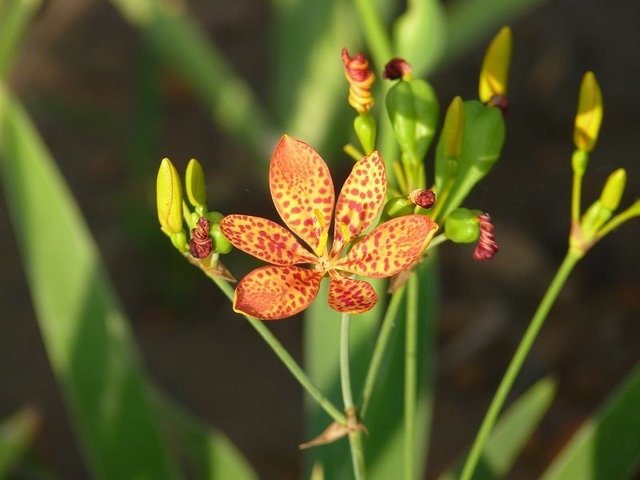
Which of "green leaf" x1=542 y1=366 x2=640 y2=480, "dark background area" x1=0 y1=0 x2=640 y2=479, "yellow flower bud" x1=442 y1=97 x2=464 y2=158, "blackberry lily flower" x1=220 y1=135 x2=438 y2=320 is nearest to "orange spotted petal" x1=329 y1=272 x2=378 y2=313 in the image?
"blackberry lily flower" x1=220 y1=135 x2=438 y2=320

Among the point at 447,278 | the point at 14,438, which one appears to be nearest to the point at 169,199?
the point at 14,438

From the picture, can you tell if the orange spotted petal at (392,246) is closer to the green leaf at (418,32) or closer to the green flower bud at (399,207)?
the green flower bud at (399,207)

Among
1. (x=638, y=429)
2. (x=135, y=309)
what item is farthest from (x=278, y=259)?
(x=135, y=309)

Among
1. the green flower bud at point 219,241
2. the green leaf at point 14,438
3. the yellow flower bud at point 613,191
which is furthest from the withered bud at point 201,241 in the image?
the green leaf at point 14,438

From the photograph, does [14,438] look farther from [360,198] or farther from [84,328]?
[360,198]

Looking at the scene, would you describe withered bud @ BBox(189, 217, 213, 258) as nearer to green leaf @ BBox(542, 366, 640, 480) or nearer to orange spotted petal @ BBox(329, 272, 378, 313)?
orange spotted petal @ BBox(329, 272, 378, 313)

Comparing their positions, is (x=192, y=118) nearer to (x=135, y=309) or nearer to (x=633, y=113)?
(x=135, y=309)
